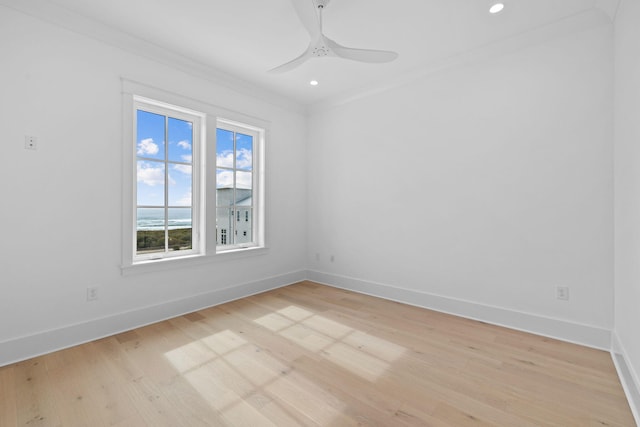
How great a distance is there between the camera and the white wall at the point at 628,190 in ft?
5.55

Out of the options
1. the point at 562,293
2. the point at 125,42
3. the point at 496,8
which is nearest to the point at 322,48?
the point at 496,8

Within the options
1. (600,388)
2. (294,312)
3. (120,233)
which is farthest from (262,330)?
(600,388)

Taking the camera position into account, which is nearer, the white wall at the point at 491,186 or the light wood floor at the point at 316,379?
the light wood floor at the point at 316,379

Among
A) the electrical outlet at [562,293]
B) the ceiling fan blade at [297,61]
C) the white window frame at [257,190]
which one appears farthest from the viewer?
the white window frame at [257,190]

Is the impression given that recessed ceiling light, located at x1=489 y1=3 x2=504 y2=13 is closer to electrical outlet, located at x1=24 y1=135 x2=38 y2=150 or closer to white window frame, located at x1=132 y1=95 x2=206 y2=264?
white window frame, located at x1=132 y1=95 x2=206 y2=264

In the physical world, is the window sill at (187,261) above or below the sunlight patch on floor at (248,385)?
above

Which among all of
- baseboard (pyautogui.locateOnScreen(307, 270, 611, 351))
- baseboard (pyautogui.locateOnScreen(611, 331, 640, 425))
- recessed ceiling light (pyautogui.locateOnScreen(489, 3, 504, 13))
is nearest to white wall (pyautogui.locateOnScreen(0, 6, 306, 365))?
baseboard (pyautogui.locateOnScreen(307, 270, 611, 351))

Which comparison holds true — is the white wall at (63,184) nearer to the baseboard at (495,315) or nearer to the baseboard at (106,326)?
the baseboard at (106,326)

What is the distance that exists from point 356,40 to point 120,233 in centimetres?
289

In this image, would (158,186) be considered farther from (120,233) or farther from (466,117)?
(466,117)

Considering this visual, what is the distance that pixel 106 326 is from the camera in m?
2.49

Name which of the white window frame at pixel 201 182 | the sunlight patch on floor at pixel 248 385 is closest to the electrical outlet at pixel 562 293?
the sunlight patch on floor at pixel 248 385

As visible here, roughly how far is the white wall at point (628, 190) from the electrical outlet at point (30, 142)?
4148 mm

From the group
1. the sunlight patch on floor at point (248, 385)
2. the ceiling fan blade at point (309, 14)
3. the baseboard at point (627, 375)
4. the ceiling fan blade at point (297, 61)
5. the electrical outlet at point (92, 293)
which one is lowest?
the sunlight patch on floor at point (248, 385)
